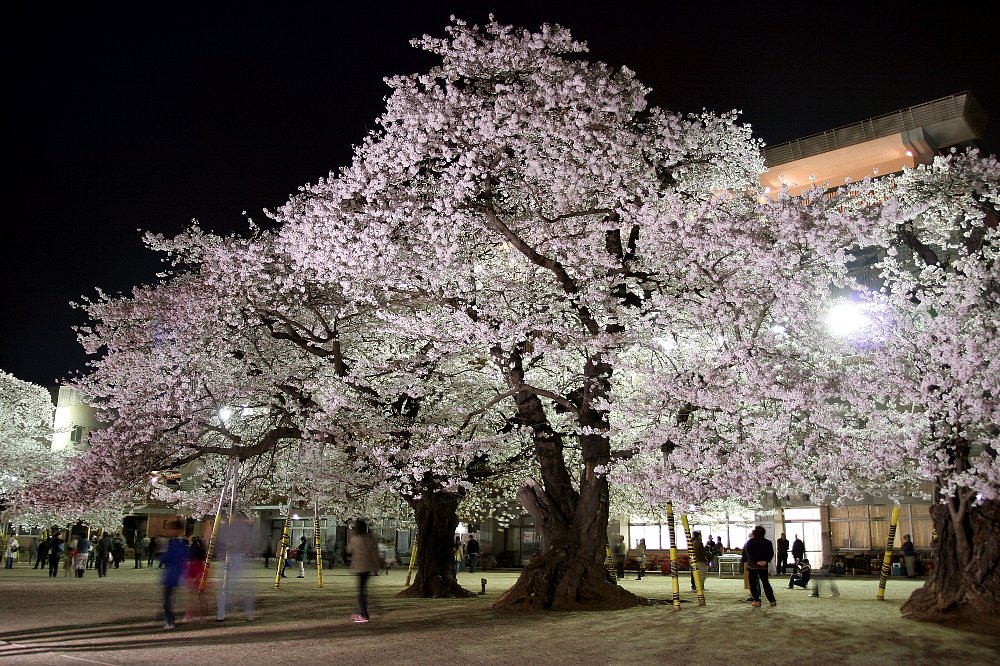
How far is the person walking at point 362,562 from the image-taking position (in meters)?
13.6

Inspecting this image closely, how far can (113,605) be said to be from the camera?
16.8 metres

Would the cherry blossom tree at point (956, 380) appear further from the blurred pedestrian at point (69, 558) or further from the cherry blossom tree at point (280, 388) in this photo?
the blurred pedestrian at point (69, 558)

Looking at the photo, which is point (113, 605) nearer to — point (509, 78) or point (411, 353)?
point (411, 353)

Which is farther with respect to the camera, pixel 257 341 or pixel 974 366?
pixel 257 341

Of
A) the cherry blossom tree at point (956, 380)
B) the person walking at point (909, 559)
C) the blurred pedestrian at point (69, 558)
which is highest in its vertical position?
the cherry blossom tree at point (956, 380)

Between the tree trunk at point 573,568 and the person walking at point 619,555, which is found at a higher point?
the tree trunk at point 573,568

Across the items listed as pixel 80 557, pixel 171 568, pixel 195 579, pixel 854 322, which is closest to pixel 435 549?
pixel 195 579

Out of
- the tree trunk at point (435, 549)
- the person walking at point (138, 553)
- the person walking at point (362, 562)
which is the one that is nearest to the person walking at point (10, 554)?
the person walking at point (138, 553)

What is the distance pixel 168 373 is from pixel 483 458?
7868 millimetres

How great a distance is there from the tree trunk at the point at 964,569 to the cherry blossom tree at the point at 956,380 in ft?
0.05

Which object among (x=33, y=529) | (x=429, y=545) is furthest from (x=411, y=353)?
(x=33, y=529)

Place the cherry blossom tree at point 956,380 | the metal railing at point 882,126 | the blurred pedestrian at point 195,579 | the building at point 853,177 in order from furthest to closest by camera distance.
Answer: the metal railing at point 882,126, the building at point 853,177, the blurred pedestrian at point 195,579, the cherry blossom tree at point 956,380

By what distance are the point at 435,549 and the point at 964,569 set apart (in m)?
11.5

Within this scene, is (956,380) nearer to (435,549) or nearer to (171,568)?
(435,549)
